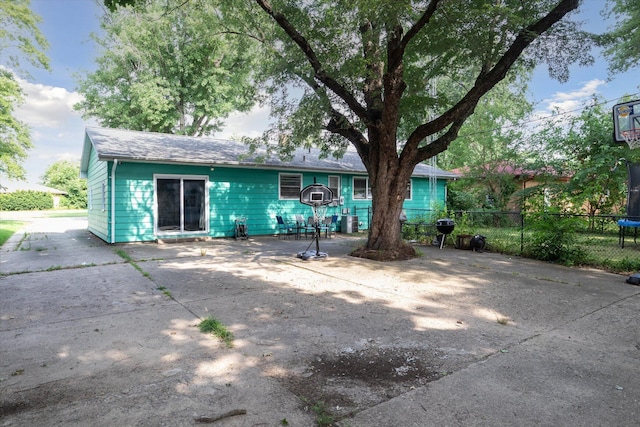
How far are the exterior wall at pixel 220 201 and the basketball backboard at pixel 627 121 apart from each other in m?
7.23

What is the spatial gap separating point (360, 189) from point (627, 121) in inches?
397

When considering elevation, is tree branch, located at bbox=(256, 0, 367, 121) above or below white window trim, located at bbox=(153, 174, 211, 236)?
above

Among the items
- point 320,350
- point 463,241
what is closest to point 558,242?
point 463,241

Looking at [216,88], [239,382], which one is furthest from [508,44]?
[216,88]

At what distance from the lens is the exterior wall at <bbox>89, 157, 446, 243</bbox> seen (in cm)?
1083

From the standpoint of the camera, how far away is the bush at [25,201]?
37.3 m

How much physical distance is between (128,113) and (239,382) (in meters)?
26.5

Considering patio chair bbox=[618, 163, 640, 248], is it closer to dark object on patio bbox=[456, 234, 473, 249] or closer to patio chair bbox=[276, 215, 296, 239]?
dark object on patio bbox=[456, 234, 473, 249]

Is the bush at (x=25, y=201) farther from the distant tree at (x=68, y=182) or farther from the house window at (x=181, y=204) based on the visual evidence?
the house window at (x=181, y=204)

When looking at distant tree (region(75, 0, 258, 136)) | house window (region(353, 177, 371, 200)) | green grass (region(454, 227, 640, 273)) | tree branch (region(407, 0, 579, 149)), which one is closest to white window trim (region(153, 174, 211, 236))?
house window (region(353, 177, 371, 200))

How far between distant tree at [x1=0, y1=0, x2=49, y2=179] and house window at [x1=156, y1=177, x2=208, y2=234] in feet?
51.6

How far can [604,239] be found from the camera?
11344 mm

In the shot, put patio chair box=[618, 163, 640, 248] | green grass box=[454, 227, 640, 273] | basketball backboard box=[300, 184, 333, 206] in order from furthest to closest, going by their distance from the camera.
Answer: basketball backboard box=[300, 184, 333, 206]
green grass box=[454, 227, 640, 273]
patio chair box=[618, 163, 640, 248]

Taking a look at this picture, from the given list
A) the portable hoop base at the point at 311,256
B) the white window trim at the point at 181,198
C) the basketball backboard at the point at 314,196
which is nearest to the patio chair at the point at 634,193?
the basketball backboard at the point at 314,196
